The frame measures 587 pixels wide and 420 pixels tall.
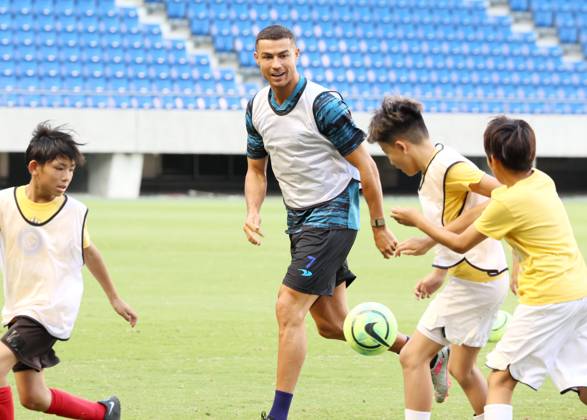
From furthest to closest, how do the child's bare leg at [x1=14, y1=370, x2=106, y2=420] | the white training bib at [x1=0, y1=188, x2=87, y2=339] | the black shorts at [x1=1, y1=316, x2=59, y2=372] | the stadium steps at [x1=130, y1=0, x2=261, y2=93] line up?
the stadium steps at [x1=130, y1=0, x2=261, y2=93] < the child's bare leg at [x1=14, y1=370, x2=106, y2=420] < the white training bib at [x1=0, y1=188, x2=87, y2=339] < the black shorts at [x1=1, y1=316, x2=59, y2=372]

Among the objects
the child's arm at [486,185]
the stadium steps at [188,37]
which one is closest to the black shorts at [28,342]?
the child's arm at [486,185]

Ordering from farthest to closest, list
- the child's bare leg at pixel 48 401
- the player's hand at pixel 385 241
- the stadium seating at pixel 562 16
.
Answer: the stadium seating at pixel 562 16 → the player's hand at pixel 385 241 → the child's bare leg at pixel 48 401

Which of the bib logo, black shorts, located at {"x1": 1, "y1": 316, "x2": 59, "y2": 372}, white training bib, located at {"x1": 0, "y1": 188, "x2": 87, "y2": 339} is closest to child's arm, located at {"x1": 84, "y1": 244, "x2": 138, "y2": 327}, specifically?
white training bib, located at {"x1": 0, "y1": 188, "x2": 87, "y2": 339}

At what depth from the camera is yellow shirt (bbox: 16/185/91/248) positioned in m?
6.05

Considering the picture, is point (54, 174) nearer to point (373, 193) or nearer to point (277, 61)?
point (277, 61)

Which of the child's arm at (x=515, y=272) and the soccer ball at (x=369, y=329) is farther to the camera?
the soccer ball at (x=369, y=329)

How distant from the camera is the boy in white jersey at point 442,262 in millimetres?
6363

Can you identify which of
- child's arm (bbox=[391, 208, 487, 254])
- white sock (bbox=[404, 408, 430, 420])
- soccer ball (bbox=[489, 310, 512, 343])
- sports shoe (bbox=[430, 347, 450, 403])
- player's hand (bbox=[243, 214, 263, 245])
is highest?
child's arm (bbox=[391, 208, 487, 254])

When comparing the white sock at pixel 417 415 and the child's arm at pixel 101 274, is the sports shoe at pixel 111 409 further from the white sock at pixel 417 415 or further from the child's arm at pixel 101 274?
the white sock at pixel 417 415

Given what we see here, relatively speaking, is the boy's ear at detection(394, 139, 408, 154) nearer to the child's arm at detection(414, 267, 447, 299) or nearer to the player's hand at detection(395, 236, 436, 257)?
the player's hand at detection(395, 236, 436, 257)

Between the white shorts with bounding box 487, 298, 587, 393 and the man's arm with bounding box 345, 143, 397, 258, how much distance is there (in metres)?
1.31

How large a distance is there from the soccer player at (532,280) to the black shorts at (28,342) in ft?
7.15

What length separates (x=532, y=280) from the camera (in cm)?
564

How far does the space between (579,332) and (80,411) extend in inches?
104
